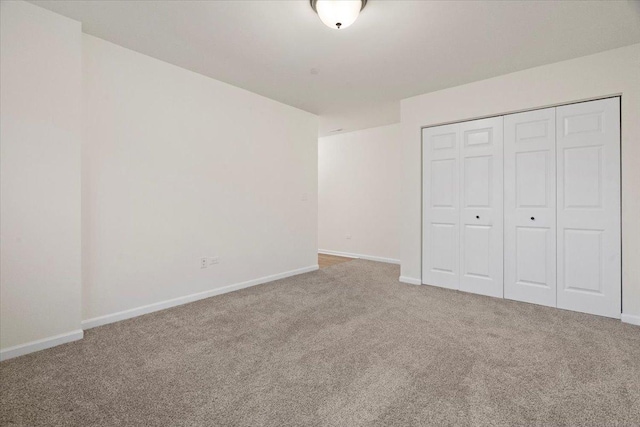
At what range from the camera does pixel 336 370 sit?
185 cm

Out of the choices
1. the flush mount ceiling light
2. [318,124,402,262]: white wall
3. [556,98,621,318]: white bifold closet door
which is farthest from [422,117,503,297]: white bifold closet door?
the flush mount ceiling light

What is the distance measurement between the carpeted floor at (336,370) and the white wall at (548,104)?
962 millimetres

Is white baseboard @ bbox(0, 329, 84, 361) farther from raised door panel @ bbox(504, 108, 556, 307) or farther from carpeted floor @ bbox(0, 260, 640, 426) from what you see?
raised door panel @ bbox(504, 108, 556, 307)

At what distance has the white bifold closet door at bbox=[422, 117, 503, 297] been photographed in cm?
338

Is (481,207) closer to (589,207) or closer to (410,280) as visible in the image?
(589,207)

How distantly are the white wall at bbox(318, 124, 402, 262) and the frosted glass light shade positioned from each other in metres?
3.21

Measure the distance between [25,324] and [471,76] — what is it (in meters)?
4.67

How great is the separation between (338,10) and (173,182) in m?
2.27

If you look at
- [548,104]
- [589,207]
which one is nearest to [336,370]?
[589,207]

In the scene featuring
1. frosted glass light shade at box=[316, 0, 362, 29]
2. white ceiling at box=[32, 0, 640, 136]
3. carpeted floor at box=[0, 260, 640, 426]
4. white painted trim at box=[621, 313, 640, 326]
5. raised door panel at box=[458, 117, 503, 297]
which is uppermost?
white ceiling at box=[32, 0, 640, 136]

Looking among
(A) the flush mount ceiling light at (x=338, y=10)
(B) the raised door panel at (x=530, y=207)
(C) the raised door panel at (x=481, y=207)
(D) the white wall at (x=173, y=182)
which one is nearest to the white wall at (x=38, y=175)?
(D) the white wall at (x=173, y=182)

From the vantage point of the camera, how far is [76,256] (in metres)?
2.32

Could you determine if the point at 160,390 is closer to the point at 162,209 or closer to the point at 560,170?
the point at 162,209

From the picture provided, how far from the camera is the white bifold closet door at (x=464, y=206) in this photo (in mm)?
3375
